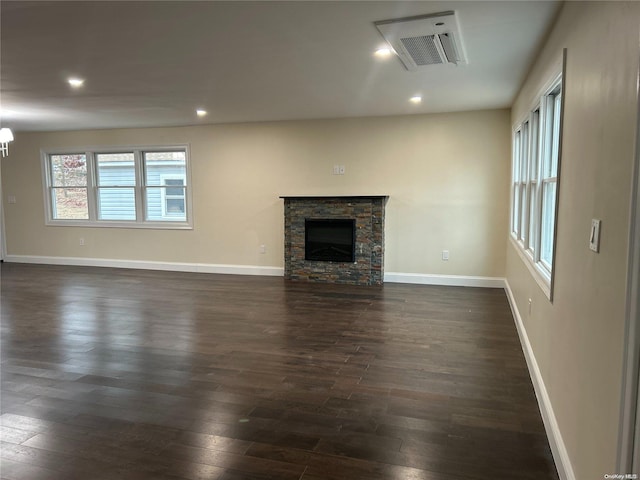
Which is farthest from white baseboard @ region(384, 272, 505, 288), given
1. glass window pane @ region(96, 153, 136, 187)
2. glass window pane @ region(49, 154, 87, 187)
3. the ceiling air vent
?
glass window pane @ region(49, 154, 87, 187)

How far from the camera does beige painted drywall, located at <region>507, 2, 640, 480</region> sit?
1324mm

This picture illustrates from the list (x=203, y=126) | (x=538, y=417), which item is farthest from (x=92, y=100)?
(x=538, y=417)

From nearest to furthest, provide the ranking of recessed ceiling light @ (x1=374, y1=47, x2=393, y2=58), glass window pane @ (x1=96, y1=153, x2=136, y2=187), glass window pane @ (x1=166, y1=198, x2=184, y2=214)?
recessed ceiling light @ (x1=374, y1=47, x2=393, y2=58)
glass window pane @ (x1=166, y1=198, x2=184, y2=214)
glass window pane @ (x1=96, y1=153, x2=136, y2=187)

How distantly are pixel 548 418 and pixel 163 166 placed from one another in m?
6.92

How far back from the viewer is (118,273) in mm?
7324

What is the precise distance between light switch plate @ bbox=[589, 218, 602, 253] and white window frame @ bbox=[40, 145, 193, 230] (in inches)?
259

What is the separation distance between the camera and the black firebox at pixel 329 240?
20.9ft

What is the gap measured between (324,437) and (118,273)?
6.09 meters

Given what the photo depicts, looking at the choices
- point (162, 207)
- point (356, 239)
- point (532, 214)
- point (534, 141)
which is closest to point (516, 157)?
point (534, 141)

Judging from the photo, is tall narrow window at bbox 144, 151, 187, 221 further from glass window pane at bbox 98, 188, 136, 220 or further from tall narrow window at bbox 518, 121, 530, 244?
tall narrow window at bbox 518, 121, 530, 244

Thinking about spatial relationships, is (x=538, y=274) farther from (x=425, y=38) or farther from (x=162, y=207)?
(x=162, y=207)

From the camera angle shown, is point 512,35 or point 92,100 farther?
point 92,100

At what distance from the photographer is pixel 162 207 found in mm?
7641

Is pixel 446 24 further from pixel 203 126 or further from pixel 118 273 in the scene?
pixel 118 273
